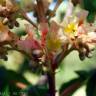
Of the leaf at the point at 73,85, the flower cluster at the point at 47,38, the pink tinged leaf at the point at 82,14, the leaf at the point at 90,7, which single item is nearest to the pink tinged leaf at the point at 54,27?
the flower cluster at the point at 47,38

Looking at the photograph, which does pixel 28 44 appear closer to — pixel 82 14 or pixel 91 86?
pixel 82 14

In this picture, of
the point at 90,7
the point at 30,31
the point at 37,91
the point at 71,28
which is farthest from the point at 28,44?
the point at 90,7

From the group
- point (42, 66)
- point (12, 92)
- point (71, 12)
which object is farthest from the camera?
point (12, 92)

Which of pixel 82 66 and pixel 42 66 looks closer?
pixel 42 66

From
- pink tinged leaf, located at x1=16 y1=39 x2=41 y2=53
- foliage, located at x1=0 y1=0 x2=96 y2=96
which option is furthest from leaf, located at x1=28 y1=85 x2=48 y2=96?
pink tinged leaf, located at x1=16 y1=39 x2=41 y2=53

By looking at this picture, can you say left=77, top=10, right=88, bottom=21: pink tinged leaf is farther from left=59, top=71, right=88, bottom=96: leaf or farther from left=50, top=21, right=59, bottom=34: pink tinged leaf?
left=59, top=71, right=88, bottom=96: leaf

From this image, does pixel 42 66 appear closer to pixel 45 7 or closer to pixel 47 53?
pixel 47 53

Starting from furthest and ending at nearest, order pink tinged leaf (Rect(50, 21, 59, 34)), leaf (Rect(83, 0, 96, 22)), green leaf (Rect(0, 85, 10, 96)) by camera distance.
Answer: leaf (Rect(83, 0, 96, 22)) < green leaf (Rect(0, 85, 10, 96)) < pink tinged leaf (Rect(50, 21, 59, 34))

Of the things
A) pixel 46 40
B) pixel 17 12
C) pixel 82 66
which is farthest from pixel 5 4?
pixel 82 66

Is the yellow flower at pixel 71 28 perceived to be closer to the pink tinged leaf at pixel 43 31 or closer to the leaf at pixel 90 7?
the pink tinged leaf at pixel 43 31
